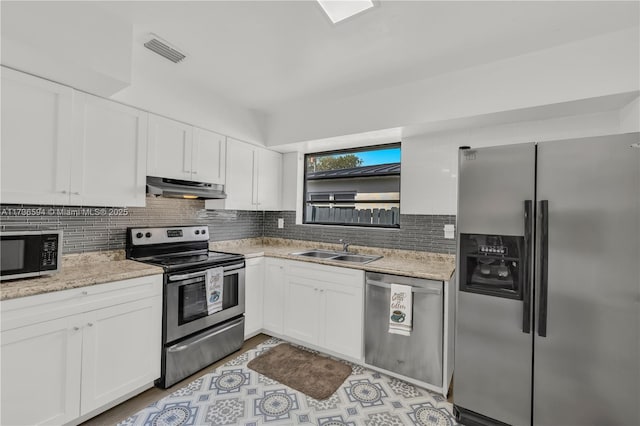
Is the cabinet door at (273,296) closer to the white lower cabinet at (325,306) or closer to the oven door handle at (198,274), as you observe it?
the white lower cabinet at (325,306)

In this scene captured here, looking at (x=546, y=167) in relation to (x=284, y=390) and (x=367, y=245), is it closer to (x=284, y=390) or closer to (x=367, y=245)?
(x=367, y=245)

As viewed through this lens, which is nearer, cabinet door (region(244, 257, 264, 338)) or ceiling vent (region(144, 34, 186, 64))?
ceiling vent (region(144, 34, 186, 64))

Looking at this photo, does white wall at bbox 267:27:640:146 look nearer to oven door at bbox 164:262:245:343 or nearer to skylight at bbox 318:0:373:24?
skylight at bbox 318:0:373:24

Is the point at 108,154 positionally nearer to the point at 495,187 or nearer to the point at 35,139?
the point at 35,139

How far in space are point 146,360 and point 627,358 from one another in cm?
311

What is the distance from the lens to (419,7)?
1.69 meters

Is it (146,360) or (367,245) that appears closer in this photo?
(146,360)

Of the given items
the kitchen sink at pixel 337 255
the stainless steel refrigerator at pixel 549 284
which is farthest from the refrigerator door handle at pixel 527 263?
the kitchen sink at pixel 337 255

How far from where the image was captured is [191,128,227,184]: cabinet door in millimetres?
2891

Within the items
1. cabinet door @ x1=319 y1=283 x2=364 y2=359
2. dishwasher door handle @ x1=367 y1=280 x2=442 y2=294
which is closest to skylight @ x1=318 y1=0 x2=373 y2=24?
dishwasher door handle @ x1=367 y1=280 x2=442 y2=294

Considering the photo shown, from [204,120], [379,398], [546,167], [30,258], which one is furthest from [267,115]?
[379,398]

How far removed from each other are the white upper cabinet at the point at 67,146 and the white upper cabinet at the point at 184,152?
97 millimetres

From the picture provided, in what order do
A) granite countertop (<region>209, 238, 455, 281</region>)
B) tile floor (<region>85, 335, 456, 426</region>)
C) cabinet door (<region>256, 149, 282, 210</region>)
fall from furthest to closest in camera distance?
cabinet door (<region>256, 149, 282, 210</region>) → granite countertop (<region>209, 238, 455, 281</region>) → tile floor (<region>85, 335, 456, 426</region>)

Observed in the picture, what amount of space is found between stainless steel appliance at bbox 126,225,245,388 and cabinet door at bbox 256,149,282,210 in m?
0.90
